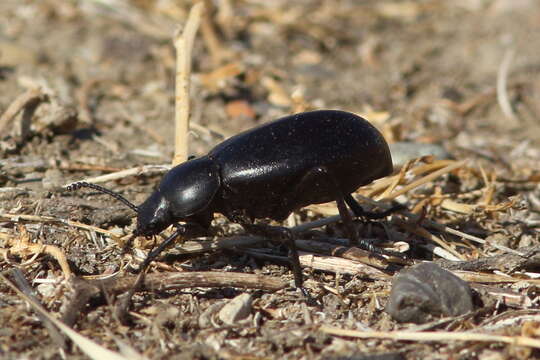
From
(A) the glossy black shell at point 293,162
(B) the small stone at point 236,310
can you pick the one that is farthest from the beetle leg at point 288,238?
(B) the small stone at point 236,310

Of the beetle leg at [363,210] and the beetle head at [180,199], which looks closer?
the beetle head at [180,199]

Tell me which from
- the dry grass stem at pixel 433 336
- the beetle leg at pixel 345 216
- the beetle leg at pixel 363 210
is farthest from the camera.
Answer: the beetle leg at pixel 363 210

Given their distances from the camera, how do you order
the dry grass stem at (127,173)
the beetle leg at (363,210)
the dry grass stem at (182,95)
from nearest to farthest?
the beetle leg at (363,210)
the dry grass stem at (127,173)
the dry grass stem at (182,95)

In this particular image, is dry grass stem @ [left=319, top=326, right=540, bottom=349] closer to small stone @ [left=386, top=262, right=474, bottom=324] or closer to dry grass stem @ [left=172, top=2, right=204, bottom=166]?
small stone @ [left=386, top=262, right=474, bottom=324]

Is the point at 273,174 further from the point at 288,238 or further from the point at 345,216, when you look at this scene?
the point at 345,216

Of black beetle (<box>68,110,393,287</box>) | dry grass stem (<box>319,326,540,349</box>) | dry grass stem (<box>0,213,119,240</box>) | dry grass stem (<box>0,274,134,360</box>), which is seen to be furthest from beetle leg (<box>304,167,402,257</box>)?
dry grass stem (<box>0,274,134,360</box>)

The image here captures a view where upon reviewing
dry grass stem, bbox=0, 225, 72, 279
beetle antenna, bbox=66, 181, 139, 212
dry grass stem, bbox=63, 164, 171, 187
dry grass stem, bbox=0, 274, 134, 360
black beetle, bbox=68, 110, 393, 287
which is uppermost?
black beetle, bbox=68, 110, 393, 287

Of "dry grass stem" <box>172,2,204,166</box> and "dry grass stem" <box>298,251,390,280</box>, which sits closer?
"dry grass stem" <box>298,251,390,280</box>

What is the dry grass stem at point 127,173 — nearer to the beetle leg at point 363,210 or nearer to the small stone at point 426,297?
the beetle leg at point 363,210
